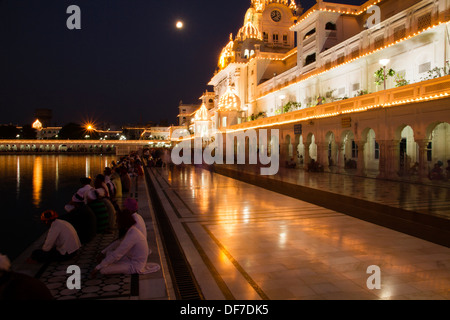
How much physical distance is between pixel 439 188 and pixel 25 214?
15.0m

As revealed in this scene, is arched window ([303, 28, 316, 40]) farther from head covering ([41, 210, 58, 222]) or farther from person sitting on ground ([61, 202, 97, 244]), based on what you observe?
head covering ([41, 210, 58, 222])

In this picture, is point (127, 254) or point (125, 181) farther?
point (125, 181)

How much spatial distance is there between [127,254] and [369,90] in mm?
19790

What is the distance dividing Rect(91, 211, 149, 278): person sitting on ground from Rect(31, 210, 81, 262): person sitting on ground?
861mm

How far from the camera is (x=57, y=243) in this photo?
17.3 ft

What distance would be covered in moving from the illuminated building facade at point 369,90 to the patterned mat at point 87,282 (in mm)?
13033

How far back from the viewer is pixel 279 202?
35.8ft

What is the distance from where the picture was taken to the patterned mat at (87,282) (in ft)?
13.6

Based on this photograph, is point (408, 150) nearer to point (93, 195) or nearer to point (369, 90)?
point (369, 90)

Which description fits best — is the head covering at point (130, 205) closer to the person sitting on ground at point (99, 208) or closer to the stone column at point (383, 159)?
the person sitting on ground at point (99, 208)

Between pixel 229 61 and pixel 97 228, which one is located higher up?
pixel 229 61

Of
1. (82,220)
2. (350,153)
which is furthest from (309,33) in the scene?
(82,220)
